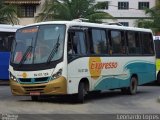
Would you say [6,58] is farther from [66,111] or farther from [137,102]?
[66,111]

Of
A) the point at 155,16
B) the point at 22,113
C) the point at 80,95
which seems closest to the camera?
the point at 22,113

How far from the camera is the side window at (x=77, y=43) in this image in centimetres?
→ 1742

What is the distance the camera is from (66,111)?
1527cm

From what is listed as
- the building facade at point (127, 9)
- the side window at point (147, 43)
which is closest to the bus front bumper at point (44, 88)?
the side window at point (147, 43)

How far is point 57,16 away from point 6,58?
2335 cm

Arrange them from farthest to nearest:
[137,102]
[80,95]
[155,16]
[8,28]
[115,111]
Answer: [155,16]
[8,28]
[137,102]
[80,95]
[115,111]

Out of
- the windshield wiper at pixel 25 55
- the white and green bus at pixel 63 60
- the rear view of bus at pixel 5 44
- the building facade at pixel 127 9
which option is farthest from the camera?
the building facade at pixel 127 9

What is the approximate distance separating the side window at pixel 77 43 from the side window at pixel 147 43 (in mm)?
5561

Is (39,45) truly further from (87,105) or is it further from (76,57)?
(87,105)

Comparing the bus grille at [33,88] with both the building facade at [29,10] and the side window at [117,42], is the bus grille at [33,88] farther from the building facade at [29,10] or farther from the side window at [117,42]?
the building facade at [29,10]

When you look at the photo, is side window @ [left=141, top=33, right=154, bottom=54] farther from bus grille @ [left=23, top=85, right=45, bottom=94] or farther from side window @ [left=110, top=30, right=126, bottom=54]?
bus grille @ [left=23, top=85, right=45, bottom=94]

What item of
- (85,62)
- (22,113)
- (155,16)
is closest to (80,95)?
(85,62)

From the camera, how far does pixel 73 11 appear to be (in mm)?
50625


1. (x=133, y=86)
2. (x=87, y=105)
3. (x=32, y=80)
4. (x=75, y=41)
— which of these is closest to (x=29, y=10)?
(x=133, y=86)
